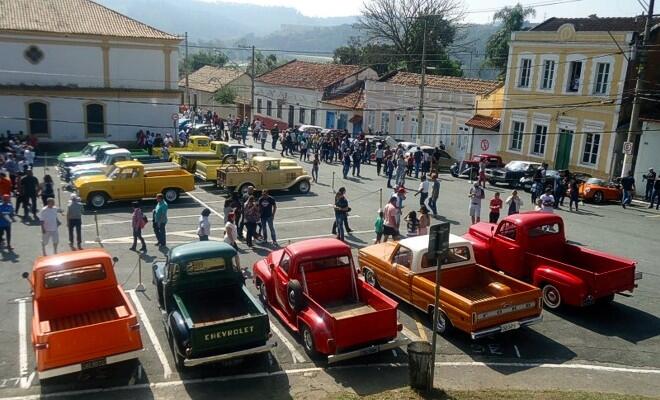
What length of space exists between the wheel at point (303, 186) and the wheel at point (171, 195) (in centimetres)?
514

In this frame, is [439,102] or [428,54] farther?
[428,54]

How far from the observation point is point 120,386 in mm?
9297

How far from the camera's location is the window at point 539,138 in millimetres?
33906

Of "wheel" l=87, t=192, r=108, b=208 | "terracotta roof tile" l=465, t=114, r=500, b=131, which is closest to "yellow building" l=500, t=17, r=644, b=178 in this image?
"terracotta roof tile" l=465, t=114, r=500, b=131

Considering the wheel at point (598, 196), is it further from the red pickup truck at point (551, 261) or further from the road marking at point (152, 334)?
the road marking at point (152, 334)

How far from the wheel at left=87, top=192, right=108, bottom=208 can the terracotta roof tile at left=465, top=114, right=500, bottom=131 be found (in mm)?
23885

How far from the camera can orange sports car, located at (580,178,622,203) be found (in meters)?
25.5

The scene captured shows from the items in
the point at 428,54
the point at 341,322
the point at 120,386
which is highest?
the point at 428,54

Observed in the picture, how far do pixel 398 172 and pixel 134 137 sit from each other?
67.5 ft

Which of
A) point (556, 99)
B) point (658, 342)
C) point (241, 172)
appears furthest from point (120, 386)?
point (556, 99)

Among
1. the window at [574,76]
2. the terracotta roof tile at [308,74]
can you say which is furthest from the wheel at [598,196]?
the terracotta roof tile at [308,74]

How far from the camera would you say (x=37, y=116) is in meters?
36.2

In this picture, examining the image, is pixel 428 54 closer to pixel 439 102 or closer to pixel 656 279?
pixel 439 102

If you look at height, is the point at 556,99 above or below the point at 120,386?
above
